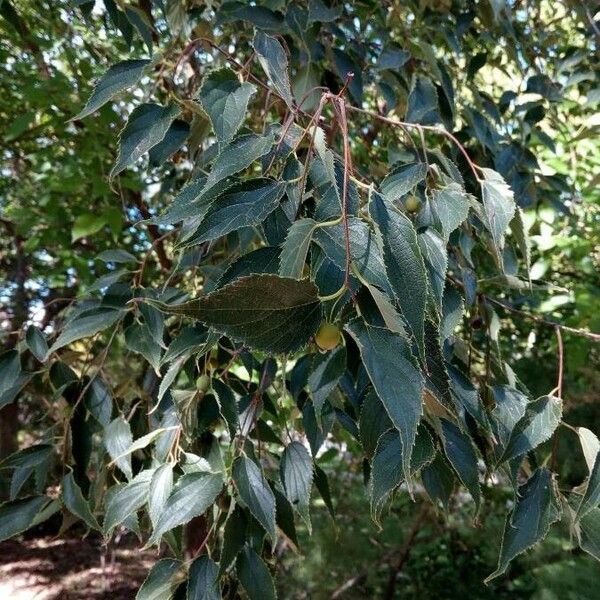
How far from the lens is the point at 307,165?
58 centimetres

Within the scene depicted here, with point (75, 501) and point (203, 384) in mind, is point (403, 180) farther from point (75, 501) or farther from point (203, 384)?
point (75, 501)

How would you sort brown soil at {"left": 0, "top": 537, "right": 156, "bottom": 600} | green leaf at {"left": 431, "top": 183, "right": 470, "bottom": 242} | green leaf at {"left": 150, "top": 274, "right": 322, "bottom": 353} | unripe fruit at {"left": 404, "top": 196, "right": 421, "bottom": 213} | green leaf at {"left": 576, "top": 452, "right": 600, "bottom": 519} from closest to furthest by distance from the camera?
green leaf at {"left": 150, "top": 274, "right": 322, "bottom": 353} → green leaf at {"left": 576, "top": 452, "right": 600, "bottom": 519} → green leaf at {"left": 431, "top": 183, "right": 470, "bottom": 242} → unripe fruit at {"left": 404, "top": 196, "right": 421, "bottom": 213} → brown soil at {"left": 0, "top": 537, "right": 156, "bottom": 600}

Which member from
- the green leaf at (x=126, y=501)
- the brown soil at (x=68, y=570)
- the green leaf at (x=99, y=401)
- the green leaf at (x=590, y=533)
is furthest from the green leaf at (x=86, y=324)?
the brown soil at (x=68, y=570)

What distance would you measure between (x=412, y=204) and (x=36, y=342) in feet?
2.16

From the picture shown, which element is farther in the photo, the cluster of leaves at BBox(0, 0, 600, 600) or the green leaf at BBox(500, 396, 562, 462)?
the green leaf at BBox(500, 396, 562, 462)

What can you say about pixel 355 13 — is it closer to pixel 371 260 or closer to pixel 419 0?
pixel 419 0

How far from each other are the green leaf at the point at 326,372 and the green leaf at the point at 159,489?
0.77 ft

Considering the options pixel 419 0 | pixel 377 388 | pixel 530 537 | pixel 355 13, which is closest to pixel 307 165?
pixel 377 388

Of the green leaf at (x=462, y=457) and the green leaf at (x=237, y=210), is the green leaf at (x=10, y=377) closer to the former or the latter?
the green leaf at (x=237, y=210)

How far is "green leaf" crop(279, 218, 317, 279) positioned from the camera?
1.56 feet

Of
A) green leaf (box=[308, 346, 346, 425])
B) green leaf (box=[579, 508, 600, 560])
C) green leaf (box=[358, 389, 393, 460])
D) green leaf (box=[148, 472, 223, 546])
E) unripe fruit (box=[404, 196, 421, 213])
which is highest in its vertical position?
unripe fruit (box=[404, 196, 421, 213])

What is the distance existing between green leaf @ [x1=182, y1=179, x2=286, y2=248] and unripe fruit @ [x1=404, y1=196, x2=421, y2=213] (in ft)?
0.74

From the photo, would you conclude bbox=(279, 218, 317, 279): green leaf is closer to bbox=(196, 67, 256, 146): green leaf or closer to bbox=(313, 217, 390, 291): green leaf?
bbox=(313, 217, 390, 291): green leaf

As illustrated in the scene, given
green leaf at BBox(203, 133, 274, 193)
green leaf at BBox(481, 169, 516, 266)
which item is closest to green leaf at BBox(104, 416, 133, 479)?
green leaf at BBox(203, 133, 274, 193)
